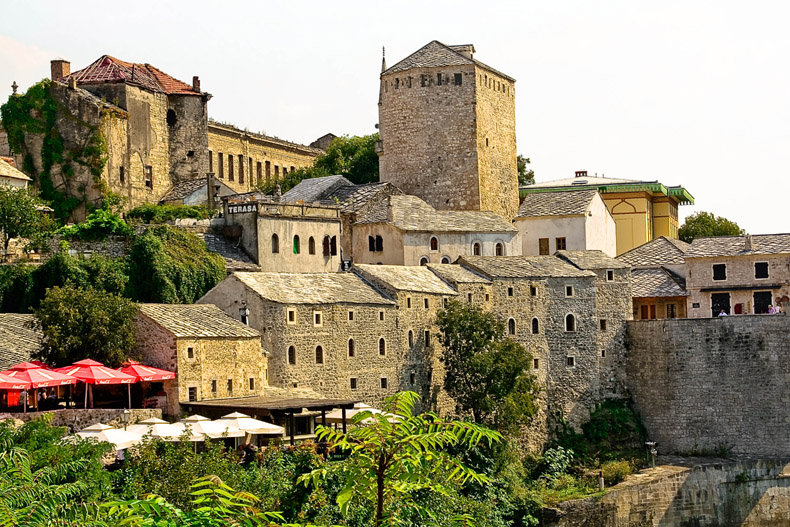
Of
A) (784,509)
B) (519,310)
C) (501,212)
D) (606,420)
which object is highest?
(501,212)

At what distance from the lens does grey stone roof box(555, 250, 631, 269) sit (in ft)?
196

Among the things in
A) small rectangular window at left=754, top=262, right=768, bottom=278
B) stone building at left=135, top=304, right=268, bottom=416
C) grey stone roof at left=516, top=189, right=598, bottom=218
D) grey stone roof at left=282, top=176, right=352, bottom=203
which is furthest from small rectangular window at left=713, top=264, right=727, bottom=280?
stone building at left=135, top=304, right=268, bottom=416

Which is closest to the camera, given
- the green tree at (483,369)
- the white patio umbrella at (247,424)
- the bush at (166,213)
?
the white patio umbrella at (247,424)

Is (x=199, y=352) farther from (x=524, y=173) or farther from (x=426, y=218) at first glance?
(x=524, y=173)

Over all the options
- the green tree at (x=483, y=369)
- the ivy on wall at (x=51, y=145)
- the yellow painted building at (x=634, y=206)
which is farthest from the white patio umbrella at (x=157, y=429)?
the yellow painted building at (x=634, y=206)

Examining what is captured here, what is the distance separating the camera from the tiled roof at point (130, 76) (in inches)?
2404

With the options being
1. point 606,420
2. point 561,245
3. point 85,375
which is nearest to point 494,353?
point 606,420

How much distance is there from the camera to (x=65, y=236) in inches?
2004

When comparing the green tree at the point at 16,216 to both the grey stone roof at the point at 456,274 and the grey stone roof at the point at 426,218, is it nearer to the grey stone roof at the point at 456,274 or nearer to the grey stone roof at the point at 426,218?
the grey stone roof at the point at 426,218

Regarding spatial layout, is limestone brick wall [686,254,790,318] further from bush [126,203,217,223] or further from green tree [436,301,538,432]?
bush [126,203,217,223]

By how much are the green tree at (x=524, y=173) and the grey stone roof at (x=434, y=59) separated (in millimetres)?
10581

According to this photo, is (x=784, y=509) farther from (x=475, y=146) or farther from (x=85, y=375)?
(x=85, y=375)

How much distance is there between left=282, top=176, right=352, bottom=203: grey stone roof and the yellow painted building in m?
Answer: 12.3

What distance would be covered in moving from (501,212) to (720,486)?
1765 cm
